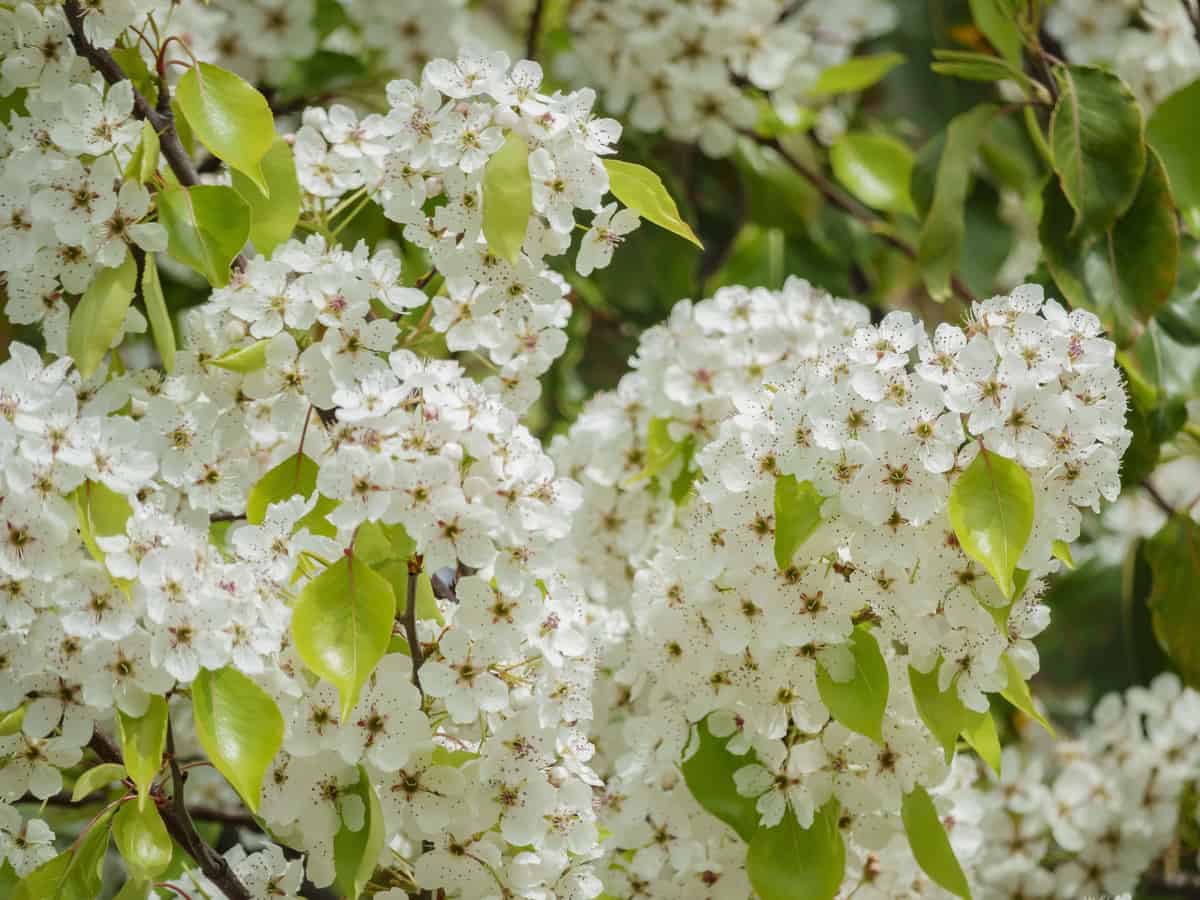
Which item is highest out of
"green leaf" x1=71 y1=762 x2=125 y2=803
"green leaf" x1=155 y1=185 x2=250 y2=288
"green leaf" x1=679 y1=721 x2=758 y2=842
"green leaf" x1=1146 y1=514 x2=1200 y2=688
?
"green leaf" x1=155 y1=185 x2=250 y2=288

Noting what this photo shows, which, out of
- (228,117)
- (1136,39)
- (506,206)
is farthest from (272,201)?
(1136,39)

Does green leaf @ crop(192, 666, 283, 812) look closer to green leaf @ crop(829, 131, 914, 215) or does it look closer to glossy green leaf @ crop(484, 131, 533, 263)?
glossy green leaf @ crop(484, 131, 533, 263)

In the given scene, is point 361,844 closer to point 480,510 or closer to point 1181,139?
point 480,510

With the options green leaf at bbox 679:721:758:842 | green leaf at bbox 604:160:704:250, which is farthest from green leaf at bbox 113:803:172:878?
green leaf at bbox 604:160:704:250

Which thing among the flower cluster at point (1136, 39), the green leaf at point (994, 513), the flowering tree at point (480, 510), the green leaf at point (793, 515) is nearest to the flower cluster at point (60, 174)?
the flowering tree at point (480, 510)

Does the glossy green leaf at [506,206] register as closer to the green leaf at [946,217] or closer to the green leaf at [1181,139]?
the green leaf at [946,217]
